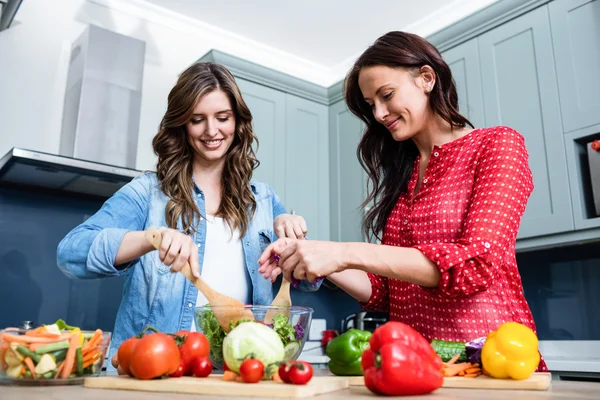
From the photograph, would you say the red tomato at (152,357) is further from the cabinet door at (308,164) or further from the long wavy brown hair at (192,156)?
the cabinet door at (308,164)

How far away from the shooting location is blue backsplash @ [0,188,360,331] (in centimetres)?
246

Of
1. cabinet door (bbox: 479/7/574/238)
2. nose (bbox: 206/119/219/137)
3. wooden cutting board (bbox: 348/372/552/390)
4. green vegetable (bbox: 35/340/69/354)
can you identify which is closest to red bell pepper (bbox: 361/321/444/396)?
wooden cutting board (bbox: 348/372/552/390)

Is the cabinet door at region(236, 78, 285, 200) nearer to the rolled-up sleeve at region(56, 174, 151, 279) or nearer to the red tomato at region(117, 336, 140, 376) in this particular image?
the rolled-up sleeve at region(56, 174, 151, 279)

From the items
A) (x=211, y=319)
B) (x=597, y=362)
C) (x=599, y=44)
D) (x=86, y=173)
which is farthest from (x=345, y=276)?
(x=599, y=44)

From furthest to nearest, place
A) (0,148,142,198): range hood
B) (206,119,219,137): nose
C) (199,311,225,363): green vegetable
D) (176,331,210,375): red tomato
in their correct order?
1. (0,148,142,198): range hood
2. (206,119,219,137): nose
3. (199,311,225,363): green vegetable
4. (176,331,210,375): red tomato

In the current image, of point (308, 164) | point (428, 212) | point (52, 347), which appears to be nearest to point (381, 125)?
point (428, 212)

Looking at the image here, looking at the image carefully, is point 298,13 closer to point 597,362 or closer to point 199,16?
point 199,16

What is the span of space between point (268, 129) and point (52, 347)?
8.16 ft

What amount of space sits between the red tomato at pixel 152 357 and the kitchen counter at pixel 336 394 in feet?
0.17

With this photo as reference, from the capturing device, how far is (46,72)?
2799 millimetres

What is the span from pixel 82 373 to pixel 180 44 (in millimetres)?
2822

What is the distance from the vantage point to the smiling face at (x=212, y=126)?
4.80 ft

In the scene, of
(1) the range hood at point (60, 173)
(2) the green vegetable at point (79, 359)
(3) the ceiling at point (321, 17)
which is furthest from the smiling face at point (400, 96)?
(3) the ceiling at point (321, 17)

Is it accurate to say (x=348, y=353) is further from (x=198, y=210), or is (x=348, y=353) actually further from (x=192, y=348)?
(x=198, y=210)
